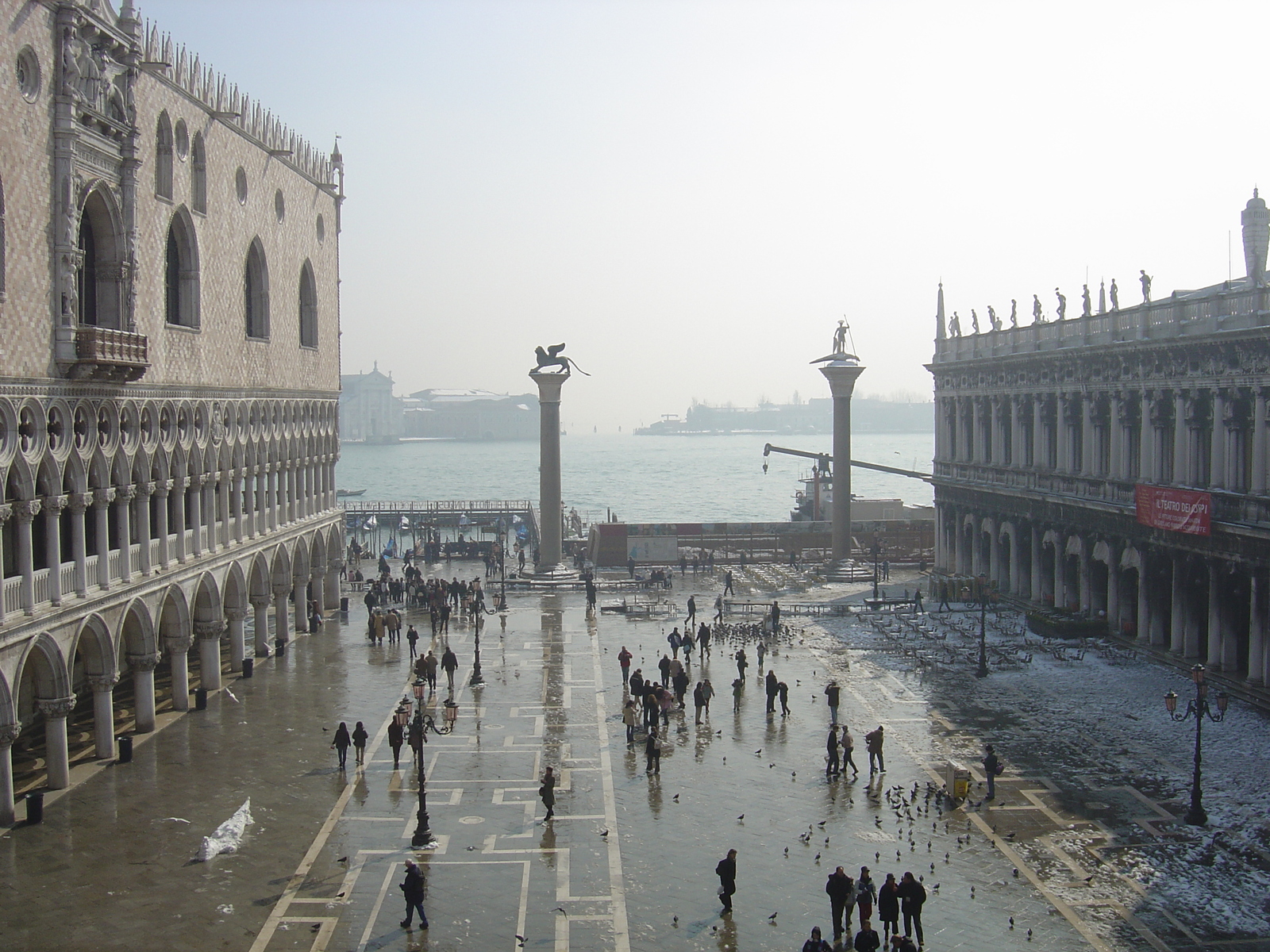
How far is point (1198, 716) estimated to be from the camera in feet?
70.2

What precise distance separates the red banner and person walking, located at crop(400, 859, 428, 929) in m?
22.8

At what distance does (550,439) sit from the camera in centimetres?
5581

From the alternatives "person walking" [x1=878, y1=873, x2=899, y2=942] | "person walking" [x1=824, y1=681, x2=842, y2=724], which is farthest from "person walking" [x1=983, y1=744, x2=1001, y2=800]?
"person walking" [x1=878, y1=873, x2=899, y2=942]

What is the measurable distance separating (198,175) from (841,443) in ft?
106

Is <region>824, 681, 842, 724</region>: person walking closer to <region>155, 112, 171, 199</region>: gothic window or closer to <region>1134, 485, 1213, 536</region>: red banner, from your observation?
<region>1134, 485, 1213, 536</region>: red banner

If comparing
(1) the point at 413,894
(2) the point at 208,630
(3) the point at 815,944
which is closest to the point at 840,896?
(3) the point at 815,944

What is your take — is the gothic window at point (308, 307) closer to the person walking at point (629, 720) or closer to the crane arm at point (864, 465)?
the person walking at point (629, 720)

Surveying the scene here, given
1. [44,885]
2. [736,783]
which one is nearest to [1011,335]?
[736,783]

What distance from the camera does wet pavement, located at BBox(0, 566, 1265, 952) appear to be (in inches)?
693

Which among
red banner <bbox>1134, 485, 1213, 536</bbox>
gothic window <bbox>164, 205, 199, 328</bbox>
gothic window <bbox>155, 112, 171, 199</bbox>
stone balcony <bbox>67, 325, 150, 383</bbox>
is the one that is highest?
gothic window <bbox>155, 112, 171, 199</bbox>

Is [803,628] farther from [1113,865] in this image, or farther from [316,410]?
[1113,865]

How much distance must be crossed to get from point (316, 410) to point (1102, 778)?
28.7 meters

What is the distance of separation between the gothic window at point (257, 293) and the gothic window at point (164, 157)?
7.99 metres

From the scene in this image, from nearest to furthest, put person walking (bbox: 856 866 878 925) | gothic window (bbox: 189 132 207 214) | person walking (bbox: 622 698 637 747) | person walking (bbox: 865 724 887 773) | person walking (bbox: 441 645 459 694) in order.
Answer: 1. person walking (bbox: 856 866 878 925)
2. person walking (bbox: 865 724 887 773)
3. person walking (bbox: 622 698 637 747)
4. gothic window (bbox: 189 132 207 214)
5. person walking (bbox: 441 645 459 694)
